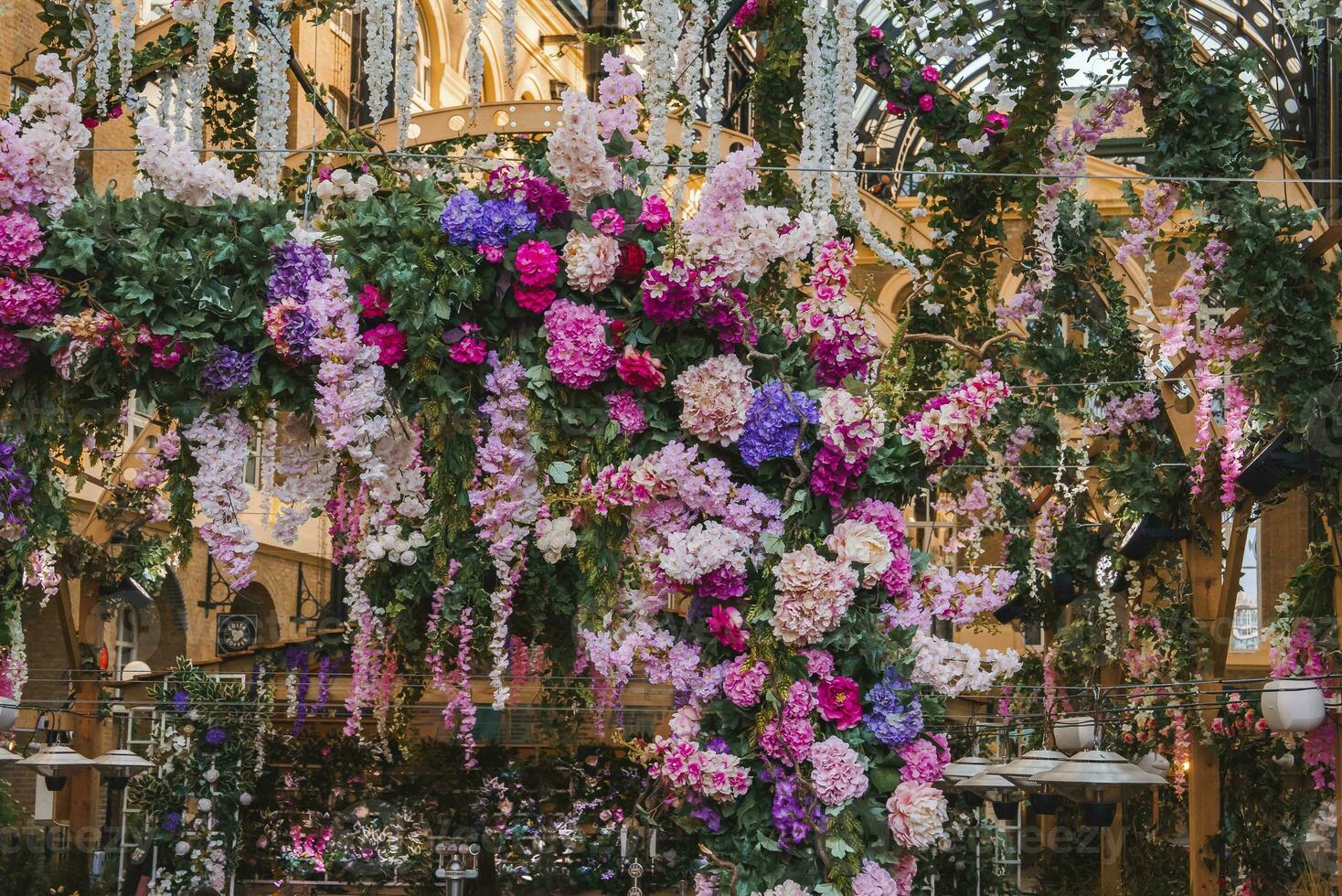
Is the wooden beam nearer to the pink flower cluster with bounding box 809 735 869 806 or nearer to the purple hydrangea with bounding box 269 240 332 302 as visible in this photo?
the pink flower cluster with bounding box 809 735 869 806

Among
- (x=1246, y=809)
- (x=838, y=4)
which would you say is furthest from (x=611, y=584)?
(x=1246, y=809)

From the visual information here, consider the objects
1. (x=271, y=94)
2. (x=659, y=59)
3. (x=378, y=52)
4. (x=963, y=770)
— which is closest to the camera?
(x=659, y=59)

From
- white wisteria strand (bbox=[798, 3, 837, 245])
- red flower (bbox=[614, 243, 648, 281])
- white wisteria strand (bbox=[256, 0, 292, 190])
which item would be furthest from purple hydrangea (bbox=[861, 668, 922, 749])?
white wisteria strand (bbox=[256, 0, 292, 190])

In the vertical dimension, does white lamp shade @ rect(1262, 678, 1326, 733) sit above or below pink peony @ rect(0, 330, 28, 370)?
below

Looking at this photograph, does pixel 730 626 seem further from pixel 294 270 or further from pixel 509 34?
pixel 509 34

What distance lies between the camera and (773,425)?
4.61m

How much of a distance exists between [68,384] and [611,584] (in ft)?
5.62

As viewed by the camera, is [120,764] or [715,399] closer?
[715,399]

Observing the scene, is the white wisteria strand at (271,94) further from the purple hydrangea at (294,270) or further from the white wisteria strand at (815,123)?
Answer: the white wisteria strand at (815,123)

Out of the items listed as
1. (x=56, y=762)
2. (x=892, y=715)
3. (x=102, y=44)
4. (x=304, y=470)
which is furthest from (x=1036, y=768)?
(x=56, y=762)

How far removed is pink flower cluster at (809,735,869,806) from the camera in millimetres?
4434

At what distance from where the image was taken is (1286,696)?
7.68 metres

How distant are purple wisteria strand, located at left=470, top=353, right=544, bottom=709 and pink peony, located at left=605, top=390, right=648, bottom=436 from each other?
0.88ft

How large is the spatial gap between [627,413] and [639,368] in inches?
6.1
